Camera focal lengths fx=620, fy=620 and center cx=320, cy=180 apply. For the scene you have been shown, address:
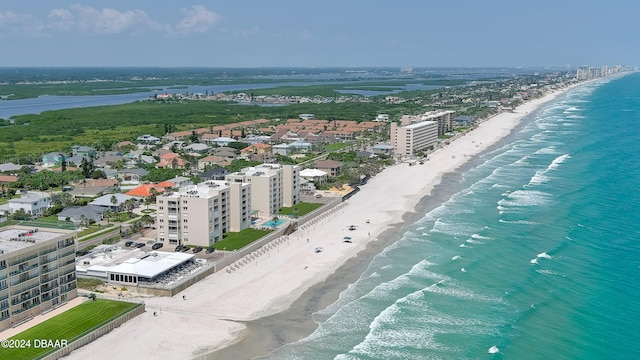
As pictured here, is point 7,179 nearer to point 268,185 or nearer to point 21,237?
point 268,185

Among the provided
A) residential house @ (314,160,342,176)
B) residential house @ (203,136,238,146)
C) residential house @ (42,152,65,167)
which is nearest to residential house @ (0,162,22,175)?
residential house @ (42,152,65,167)

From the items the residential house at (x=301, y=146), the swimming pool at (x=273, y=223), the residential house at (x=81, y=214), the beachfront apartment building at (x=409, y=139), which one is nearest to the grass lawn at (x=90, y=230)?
the residential house at (x=81, y=214)

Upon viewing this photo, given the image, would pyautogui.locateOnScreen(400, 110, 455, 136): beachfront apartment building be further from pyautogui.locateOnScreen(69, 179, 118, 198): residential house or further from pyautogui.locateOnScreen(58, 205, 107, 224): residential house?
pyautogui.locateOnScreen(58, 205, 107, 224): residential house

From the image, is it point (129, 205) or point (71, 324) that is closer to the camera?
point (71, 324)

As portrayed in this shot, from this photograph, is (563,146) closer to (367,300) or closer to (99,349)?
(367,300)

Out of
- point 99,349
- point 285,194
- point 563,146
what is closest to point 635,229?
point 285,194

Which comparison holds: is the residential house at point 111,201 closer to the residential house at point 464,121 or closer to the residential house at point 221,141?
the residential house at point 221,141

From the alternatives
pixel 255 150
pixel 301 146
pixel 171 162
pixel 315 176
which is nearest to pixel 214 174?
pixel 315 176
